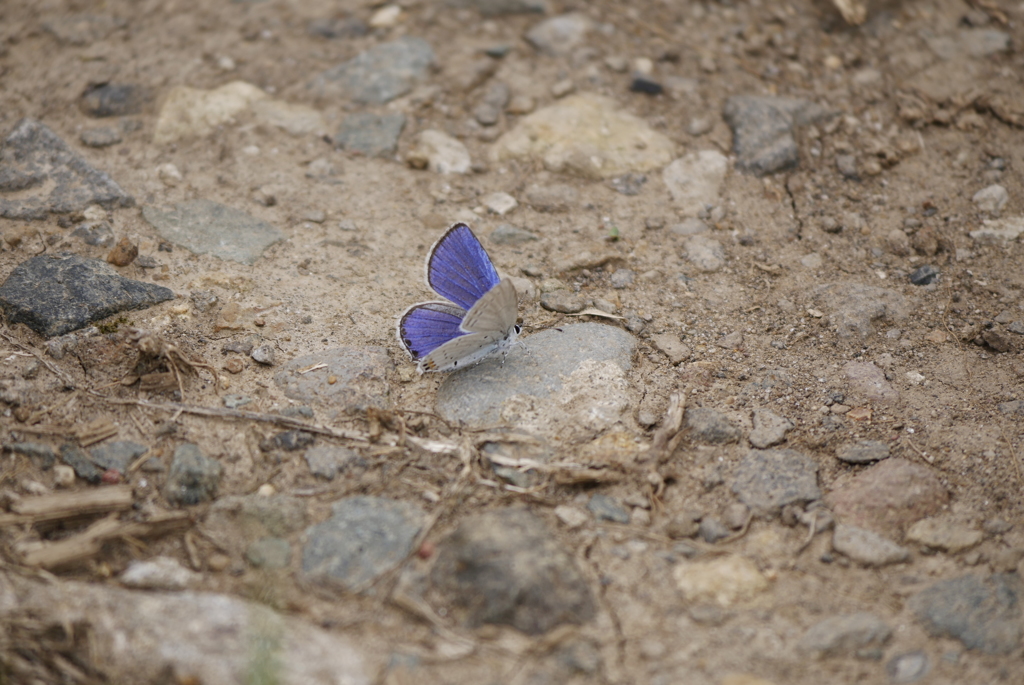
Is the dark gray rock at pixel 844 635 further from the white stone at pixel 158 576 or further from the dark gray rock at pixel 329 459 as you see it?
the white stone at pixel 158 576

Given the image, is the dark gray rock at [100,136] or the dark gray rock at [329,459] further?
the dark gray rock at [100,136]

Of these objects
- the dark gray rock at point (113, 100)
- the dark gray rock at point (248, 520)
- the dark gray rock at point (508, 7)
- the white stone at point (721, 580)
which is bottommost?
the white stone at point (721, 580)

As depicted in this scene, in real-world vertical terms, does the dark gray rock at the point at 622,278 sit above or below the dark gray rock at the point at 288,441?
below

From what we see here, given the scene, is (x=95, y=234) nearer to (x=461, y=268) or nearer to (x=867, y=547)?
(x=461, y=268)

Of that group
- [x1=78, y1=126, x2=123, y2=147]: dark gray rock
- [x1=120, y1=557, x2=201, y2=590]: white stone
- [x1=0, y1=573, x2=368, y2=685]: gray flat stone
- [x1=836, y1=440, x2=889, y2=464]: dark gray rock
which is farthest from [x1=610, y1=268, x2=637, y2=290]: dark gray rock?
[x1=78, y1=126, x2=123, y2=147]: dark gray rock

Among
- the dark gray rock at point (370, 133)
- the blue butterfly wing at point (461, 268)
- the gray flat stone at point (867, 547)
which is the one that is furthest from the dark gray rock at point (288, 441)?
the dark gray rock at point (370, 133)

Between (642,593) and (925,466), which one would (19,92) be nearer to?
(642,593)

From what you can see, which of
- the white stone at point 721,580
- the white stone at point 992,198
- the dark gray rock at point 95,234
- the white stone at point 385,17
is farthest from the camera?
the white stone at point 385,17

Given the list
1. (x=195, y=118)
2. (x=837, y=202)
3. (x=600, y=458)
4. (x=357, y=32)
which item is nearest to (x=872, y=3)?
(x=837, y=202)
